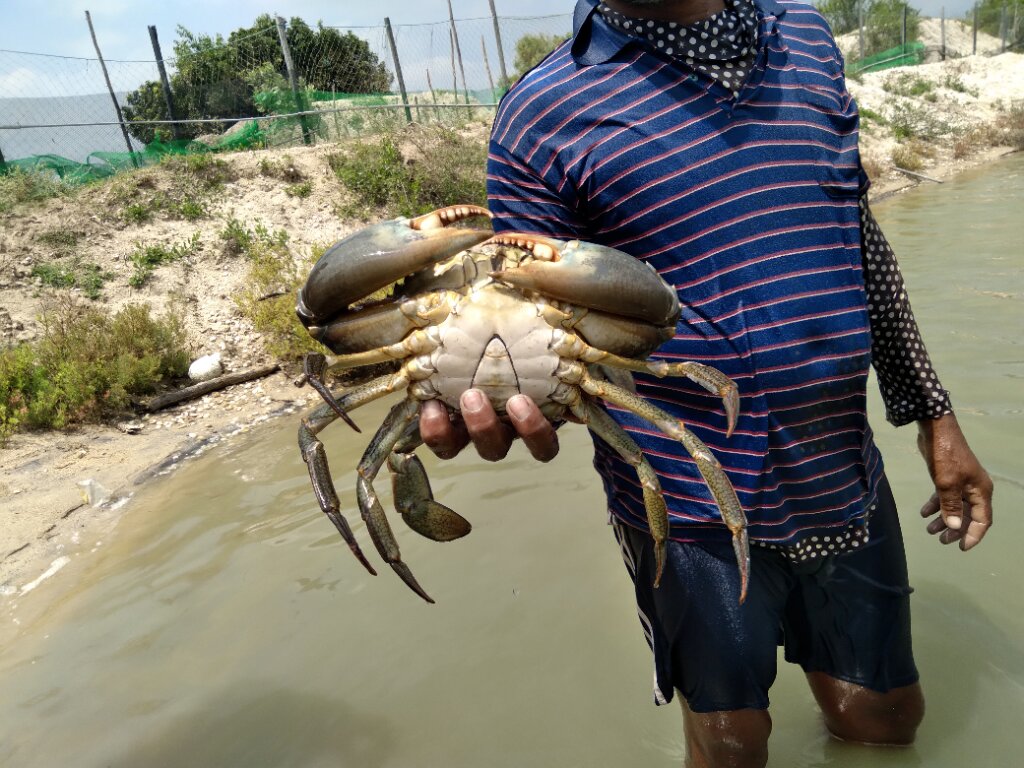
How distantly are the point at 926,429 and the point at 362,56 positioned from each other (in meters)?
17.7

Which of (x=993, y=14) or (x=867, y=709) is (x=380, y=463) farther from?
(x=993, y=14)

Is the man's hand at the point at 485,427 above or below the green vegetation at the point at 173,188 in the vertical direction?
below

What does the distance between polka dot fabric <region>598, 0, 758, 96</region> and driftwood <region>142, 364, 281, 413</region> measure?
22.2ft

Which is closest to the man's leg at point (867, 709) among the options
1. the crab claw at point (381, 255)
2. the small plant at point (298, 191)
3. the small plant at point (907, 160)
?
the crab claw at point (381, 255)

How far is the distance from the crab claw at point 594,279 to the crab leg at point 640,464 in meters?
0.33

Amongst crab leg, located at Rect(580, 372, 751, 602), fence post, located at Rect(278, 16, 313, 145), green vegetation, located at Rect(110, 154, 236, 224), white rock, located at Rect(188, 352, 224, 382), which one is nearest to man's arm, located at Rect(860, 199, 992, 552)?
crab leg, located at Rect(580, 372, 751, 602)

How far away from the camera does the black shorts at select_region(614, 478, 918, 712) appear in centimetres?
191

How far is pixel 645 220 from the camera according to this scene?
5.92 ft

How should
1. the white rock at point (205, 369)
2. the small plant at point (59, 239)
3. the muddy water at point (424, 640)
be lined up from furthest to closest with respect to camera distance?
the small plant at point (59, 239) < the white rock at point (205, 369) < the muddy water at point (424, 640)

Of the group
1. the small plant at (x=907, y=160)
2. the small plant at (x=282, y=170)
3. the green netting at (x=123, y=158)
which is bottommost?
the small plant at (x=907, y=160)

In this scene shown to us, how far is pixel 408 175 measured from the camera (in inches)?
495

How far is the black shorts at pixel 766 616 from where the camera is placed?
1.91 m

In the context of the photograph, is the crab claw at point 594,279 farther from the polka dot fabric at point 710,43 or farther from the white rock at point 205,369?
the white rock at point 205,369

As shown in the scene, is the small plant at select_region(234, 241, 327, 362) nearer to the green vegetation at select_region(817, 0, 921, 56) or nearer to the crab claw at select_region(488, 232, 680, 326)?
the crab claw at select_region(488, 232, 680, 326)
